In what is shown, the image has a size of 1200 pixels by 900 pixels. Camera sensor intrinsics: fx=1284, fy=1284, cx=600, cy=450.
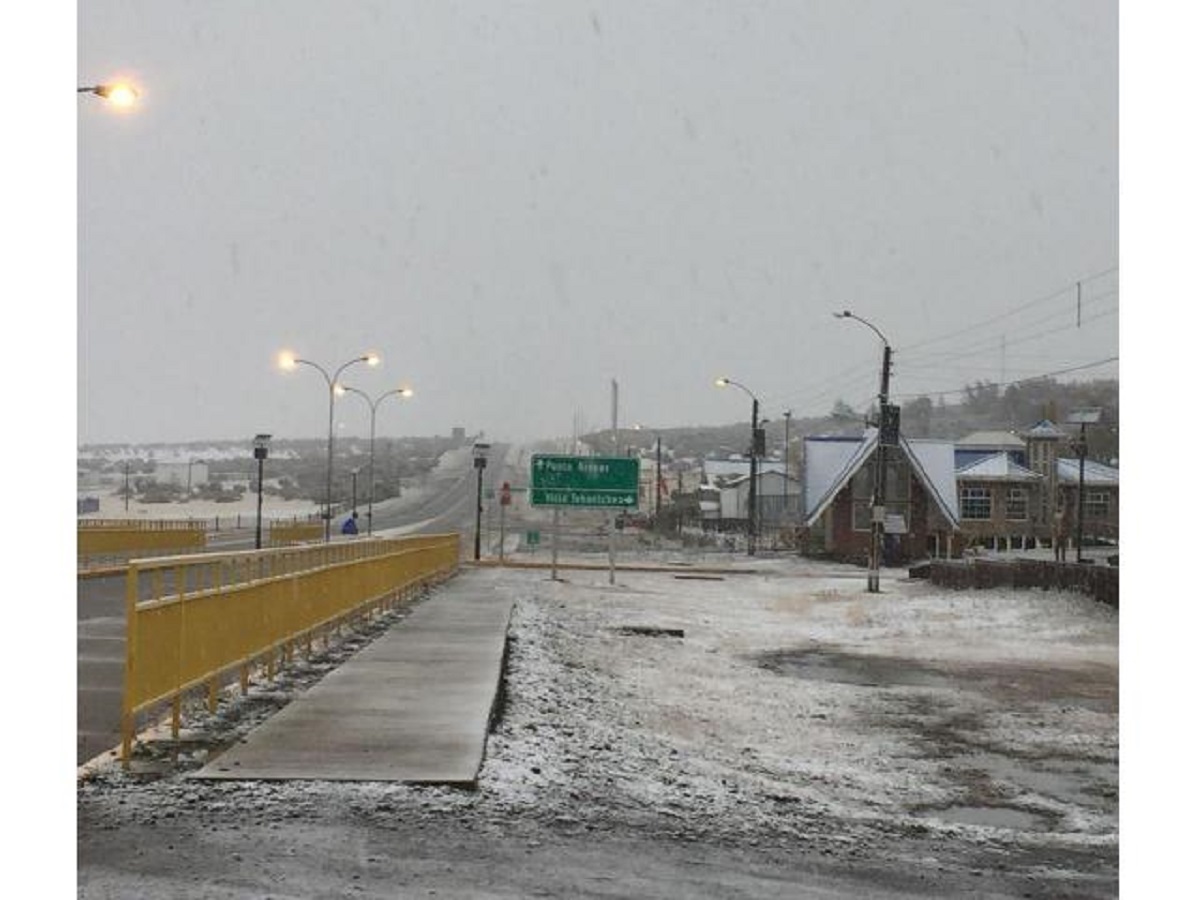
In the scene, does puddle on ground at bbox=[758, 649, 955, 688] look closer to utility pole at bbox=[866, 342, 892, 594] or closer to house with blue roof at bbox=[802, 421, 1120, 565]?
utility pole at bbox=[866, 342, 892, 594]

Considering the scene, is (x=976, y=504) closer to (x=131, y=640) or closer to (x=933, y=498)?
(x=933, y=498)

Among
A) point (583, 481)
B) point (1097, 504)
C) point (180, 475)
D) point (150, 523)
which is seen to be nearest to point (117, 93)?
point (583, 481)

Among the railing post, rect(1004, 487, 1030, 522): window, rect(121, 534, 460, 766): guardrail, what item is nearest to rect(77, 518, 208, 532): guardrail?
rect(121, 534, 460, 766): guardrail

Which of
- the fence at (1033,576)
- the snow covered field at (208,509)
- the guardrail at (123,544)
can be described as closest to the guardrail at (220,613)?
the fence at (1033,576)

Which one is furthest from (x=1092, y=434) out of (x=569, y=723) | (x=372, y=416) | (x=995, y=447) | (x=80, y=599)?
(x=569, y=723)

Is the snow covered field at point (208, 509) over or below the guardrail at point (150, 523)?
below

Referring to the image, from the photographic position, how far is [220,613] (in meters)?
10.4

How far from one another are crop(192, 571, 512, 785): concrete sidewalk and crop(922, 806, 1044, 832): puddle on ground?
3551mm

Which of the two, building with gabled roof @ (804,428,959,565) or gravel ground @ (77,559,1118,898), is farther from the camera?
building with gabled roof @ (804,428,959,565)

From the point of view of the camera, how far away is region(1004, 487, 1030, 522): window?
7600 centimetres

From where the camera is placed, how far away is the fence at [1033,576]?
94.9 ft

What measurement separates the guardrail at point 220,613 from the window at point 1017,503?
6363 centimetres

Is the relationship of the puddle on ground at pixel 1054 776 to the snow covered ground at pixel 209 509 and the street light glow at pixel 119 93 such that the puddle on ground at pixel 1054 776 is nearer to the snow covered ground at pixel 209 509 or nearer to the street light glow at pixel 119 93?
the street light glow at pixel 119 93

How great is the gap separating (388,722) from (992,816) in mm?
4788
